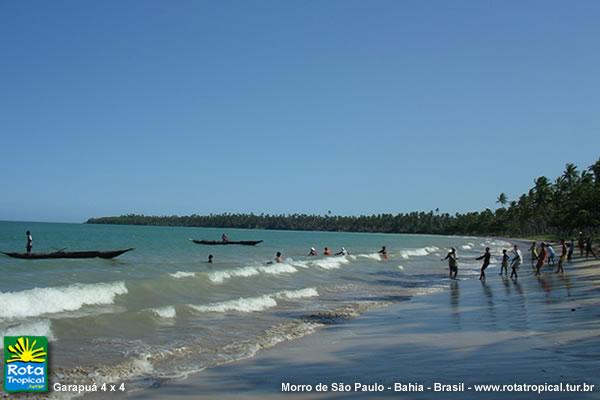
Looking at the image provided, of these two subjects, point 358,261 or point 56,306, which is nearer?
point 56,306

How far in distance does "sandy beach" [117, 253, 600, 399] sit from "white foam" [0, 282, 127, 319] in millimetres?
7926

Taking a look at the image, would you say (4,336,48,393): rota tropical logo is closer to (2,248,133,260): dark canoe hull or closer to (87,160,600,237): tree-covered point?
(2,248,133,260): dark canoe hull

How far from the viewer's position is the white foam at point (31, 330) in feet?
36.0

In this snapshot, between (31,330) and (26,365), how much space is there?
12.0 feet

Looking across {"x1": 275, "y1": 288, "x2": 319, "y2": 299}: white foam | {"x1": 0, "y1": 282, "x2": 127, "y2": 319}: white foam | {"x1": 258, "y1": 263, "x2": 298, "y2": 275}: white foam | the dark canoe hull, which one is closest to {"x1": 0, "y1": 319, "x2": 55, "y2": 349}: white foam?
{"x1": 0, "y1": 282, "x2": 127, "y2": 319}: white foam

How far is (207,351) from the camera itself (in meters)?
10.1

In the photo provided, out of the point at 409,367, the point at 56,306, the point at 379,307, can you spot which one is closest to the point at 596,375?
the point at 409,367

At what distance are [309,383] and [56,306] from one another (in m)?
10.5

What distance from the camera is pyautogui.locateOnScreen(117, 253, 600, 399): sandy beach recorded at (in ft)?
23.6

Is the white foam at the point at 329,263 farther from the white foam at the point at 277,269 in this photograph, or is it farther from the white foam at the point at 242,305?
the white foam at the point at 242,305

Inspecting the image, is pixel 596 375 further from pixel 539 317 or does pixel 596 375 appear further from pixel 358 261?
pixel 358 261

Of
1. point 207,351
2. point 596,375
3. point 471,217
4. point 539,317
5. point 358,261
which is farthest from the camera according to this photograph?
point 471,217

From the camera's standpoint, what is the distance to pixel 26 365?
8031 millimetres

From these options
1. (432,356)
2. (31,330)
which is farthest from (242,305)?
(432,356)
